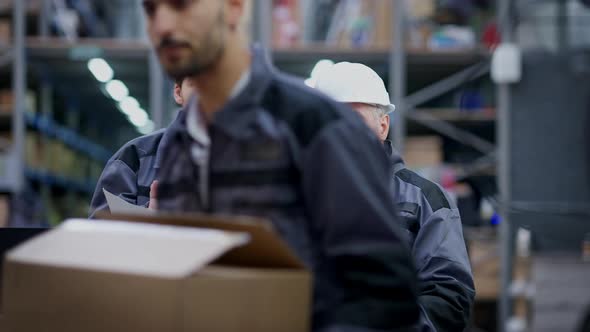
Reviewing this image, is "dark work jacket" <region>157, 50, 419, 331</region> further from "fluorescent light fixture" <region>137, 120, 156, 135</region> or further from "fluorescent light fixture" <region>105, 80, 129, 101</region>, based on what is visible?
"fluorescent light fixture" <region>137, 120, 156, 135</region>

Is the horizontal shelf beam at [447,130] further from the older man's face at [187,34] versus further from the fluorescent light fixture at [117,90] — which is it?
the older man's face at [187,34]

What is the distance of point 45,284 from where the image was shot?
2215 millimetres

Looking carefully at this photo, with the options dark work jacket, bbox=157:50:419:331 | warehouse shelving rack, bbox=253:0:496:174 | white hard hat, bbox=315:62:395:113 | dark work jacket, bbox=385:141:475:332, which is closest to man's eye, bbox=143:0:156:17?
dark work jacket, bbox=157:50:419:331

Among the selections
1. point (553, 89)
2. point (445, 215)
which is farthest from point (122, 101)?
point (445, 215)

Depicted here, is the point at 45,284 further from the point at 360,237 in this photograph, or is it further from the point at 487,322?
the point at 487,322

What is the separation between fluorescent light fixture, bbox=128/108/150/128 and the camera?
22.0 metres

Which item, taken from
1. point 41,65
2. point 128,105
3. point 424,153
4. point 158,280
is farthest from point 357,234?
point 128,105

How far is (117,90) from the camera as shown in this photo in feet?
59.7

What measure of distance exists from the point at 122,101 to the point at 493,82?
819cm

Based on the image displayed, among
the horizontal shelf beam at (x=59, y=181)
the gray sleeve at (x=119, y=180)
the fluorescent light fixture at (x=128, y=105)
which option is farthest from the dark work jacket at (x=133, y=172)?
the fluorescent light fixture at (x=128, y=105)

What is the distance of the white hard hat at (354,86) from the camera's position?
14.0 ft

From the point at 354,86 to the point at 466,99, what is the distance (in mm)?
9906

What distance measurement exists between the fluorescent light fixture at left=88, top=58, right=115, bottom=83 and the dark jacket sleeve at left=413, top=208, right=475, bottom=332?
436 inches

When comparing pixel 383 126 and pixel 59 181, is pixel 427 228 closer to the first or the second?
pixel 383 126
